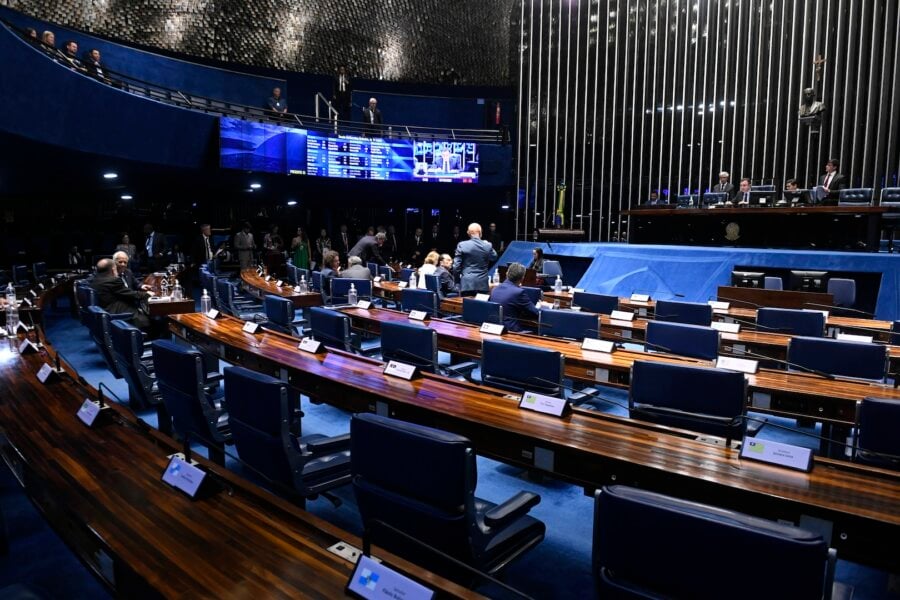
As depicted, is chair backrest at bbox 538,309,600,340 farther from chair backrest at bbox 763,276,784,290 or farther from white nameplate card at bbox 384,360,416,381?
chair backrest at bbox 763,276,784,290

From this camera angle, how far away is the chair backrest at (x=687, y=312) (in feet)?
16.8

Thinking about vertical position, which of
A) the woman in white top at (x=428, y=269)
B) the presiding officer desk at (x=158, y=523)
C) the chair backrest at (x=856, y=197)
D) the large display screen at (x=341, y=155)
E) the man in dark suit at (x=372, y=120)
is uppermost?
the man in dark suit at (x=372, y=120)

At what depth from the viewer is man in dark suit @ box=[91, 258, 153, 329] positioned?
5.61 m

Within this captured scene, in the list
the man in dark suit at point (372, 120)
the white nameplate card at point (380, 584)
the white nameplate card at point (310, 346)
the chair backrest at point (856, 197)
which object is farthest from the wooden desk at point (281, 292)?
the chair backrest at point (856, 197)

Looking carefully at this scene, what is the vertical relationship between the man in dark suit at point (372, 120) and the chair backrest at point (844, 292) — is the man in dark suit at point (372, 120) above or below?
above

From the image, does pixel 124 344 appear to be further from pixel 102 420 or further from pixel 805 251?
pixel 805 251

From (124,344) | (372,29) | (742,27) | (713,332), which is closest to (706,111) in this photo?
(742,27)

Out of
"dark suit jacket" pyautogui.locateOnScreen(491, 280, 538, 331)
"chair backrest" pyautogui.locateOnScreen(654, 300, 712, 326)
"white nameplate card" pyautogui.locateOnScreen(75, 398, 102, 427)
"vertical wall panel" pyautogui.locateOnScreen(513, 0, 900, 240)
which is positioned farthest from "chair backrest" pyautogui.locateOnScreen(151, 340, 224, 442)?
"vertical wall panel" pyautogui.locateOnScreen(513, 0, 900, 240)

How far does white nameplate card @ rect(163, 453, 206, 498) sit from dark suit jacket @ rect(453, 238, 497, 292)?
493 centimetres

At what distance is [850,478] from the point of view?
5.70 ft

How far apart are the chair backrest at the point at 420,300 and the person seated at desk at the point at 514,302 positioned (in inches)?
41.6

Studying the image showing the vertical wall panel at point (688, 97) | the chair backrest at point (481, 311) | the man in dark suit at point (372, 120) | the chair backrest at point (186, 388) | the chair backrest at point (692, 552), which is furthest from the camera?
the man in dark suit at point (372, 120)

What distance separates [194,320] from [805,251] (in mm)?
8244

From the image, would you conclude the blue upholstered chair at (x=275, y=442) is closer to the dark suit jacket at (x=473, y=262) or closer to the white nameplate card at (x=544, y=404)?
the white nameplate card at (x=544, y=404)
